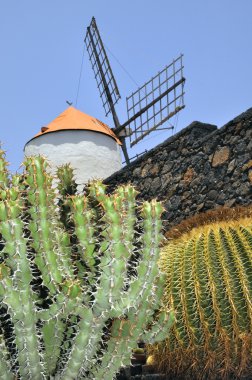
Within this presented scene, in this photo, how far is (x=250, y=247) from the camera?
4.05m

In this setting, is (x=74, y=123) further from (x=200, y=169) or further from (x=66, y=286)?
(x=66, y=286)

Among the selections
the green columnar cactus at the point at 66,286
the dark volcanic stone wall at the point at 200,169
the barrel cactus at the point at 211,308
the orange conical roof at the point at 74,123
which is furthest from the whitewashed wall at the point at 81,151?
the green columnar cactus at the point at 66,286

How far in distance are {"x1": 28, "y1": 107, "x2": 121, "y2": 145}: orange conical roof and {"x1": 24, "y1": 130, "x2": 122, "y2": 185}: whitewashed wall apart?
0.17 metres

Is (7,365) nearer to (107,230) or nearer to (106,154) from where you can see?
(107,230)

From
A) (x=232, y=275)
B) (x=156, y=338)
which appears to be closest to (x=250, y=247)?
(x=232, y=275)

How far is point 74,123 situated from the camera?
16.9 metres

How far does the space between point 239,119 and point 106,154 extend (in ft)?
30.5

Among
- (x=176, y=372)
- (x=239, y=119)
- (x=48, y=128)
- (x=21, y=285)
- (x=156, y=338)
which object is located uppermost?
(x=48, y=128)

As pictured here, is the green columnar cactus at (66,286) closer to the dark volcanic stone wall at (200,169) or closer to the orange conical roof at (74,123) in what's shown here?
the dark volcanic stone wall at (200,169)

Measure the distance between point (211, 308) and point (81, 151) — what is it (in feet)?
40.9

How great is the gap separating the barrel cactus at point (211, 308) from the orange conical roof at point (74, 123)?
1267cm

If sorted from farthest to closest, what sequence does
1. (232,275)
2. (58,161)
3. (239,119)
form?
1. (58,161)
2. (239,119)
3. (232,275)

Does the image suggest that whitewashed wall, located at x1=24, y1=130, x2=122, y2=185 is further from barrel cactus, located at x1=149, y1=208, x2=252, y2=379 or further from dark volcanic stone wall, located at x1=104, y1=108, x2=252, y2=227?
barrel cactus, located at x1=149, y1=208, x2=252, y2=379

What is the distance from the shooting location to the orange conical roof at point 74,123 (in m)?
16.6
